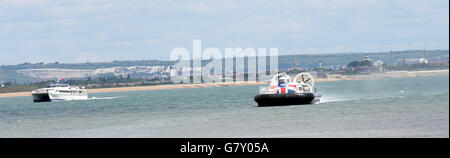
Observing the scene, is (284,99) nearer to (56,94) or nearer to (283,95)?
(283,95)

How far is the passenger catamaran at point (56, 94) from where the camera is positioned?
348ft

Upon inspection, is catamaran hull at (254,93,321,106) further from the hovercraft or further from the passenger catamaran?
the passenger catamaran

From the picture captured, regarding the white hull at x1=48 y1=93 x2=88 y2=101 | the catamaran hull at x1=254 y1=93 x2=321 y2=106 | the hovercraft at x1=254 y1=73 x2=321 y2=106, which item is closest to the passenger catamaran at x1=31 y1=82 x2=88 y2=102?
the white hull at x1=48 y1=93 x2=88 y2=101

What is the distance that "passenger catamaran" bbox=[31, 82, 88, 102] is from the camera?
4181 inches

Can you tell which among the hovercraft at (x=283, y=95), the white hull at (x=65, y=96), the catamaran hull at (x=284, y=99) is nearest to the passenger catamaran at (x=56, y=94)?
the white hull at (x=65, y=96)

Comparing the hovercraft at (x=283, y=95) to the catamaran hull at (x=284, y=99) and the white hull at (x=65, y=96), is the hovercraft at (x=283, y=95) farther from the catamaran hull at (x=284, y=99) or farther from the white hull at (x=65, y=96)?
the white hull at (x=65, y=96)

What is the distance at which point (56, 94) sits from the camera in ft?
352

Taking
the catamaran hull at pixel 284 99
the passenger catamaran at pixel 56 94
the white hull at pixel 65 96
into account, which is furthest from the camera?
the white hull at pixel 65 96

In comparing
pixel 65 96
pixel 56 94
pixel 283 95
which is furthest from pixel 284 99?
pixel 65 96

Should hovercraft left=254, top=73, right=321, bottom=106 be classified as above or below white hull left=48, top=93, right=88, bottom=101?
above
